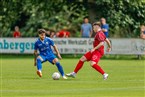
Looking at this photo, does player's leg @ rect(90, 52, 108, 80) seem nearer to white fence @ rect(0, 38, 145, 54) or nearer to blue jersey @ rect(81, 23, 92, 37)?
white fence @ rect(0, 38, 145, 54)

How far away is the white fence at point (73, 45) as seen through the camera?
122 feet

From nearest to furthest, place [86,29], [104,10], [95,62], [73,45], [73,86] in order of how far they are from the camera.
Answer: [73,86], [95,62], [86,29], [73,45], [104,10]

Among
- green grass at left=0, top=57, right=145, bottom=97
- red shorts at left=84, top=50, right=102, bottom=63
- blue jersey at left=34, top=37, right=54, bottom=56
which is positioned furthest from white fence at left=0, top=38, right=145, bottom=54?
red shorts at left=84, top=50, right=102, bottom=63

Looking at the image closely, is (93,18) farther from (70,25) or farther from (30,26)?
(70,25)

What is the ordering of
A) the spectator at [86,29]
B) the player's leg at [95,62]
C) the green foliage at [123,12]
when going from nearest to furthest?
the player's leg at [95,62], the spectator at [86,29], the green foliage at [123,12]

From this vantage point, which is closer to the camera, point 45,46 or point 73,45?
point 45,46

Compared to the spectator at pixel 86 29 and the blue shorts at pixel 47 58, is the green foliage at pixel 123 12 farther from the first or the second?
the blue shorts at pixel 47 58

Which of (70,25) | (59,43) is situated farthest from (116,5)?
(70,25)

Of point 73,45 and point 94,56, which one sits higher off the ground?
point 94,56

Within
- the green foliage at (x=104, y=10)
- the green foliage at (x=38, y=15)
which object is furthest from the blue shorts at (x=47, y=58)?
the green foliage at (x=38, y=15)

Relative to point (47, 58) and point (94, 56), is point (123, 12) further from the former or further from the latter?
point (94, 56)

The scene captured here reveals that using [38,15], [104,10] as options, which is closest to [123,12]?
[104,10]

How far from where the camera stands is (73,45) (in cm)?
3850

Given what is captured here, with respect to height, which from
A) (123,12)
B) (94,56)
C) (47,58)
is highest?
(94,56)
